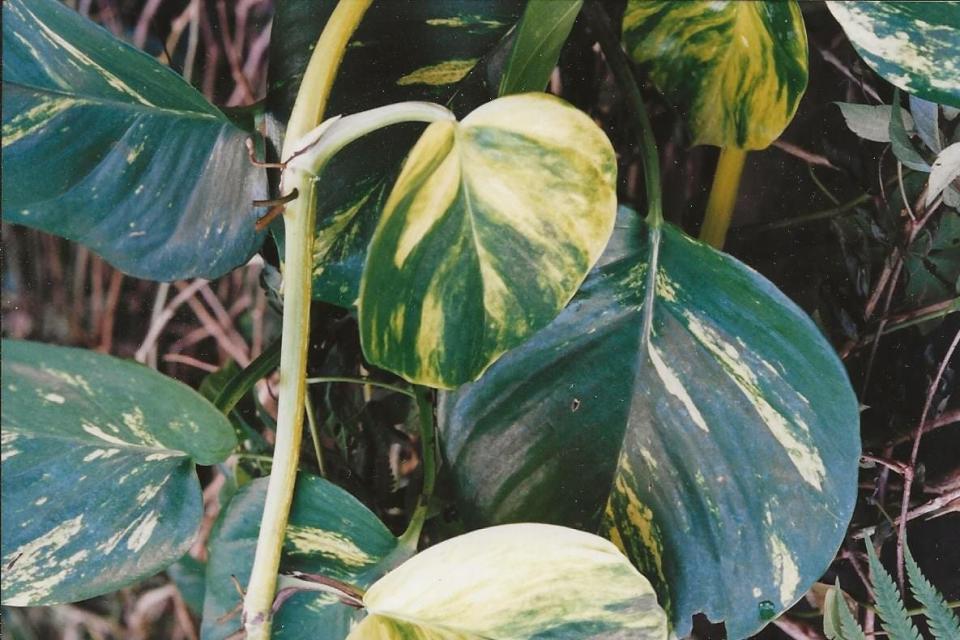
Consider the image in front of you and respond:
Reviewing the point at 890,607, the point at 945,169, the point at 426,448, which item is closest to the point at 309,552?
the point at 426,448

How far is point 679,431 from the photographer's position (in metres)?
0.48

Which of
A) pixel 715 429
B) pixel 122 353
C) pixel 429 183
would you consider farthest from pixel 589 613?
pixel 122 353

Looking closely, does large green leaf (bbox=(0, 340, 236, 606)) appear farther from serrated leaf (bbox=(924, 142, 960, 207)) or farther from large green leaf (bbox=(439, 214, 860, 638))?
serrated leaf (bbox=(924, 142, 960, 207))

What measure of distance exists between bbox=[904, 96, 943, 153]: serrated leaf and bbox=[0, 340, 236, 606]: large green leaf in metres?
0.46

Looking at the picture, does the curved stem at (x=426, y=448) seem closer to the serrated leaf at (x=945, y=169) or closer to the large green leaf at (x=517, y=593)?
the large green leaf at (x=517, y=593)

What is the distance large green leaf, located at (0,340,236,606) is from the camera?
44 cm

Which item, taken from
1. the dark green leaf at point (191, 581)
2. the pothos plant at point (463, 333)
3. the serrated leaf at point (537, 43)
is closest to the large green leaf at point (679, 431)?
the pothos plant at point (463, 333)

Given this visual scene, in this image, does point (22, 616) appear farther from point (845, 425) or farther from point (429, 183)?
point (845, 425)

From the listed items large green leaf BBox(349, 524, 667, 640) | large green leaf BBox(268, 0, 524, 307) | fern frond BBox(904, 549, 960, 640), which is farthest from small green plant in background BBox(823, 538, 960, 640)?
large green leaf BBox(268, 0, 524, 307)

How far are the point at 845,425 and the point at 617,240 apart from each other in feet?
0.55

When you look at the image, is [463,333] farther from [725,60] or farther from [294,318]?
[725,60]

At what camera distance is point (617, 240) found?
0.49 meters

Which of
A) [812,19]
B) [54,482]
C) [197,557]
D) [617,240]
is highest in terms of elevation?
[812,19]

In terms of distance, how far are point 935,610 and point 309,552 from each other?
38 cm
